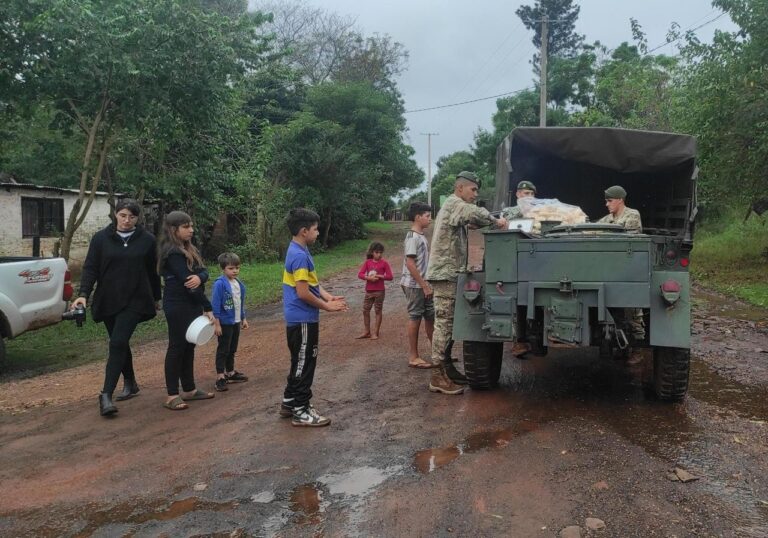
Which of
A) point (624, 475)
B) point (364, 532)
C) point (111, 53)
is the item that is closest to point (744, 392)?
point (624, 475)

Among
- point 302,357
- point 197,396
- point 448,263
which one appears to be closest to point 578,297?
point 448,263

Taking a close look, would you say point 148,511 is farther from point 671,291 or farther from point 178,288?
point 671,291

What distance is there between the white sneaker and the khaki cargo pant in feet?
4.10

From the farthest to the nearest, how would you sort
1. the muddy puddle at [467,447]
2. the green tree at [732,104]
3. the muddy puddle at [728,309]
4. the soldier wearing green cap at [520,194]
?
the green tree at [732,104]
the muddy puddle at [728,309]
the soldier wearing green cap at [520,194]
the muddy puddle at [467,447]

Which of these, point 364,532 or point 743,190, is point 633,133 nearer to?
point 364,532

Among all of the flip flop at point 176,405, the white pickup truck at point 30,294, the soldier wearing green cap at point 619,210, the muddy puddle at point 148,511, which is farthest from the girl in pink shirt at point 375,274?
the muddy puddle at point 148,511

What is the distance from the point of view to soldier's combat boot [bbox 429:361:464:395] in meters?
5.40

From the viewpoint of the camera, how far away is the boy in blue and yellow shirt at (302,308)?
4465 mm

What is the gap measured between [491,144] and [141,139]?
28600 millimetres

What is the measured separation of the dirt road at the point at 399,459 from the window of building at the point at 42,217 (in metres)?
11.7

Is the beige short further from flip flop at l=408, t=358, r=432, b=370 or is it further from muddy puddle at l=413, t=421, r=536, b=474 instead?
muddy puddle at l=413, t=421, r=536, b=474

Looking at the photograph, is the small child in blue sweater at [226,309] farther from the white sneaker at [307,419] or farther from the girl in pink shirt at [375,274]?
the girl in pink shirt at [375,274]

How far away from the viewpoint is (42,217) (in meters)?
17.0

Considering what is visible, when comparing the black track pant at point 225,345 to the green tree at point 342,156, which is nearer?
the black track pant at point 225,345
